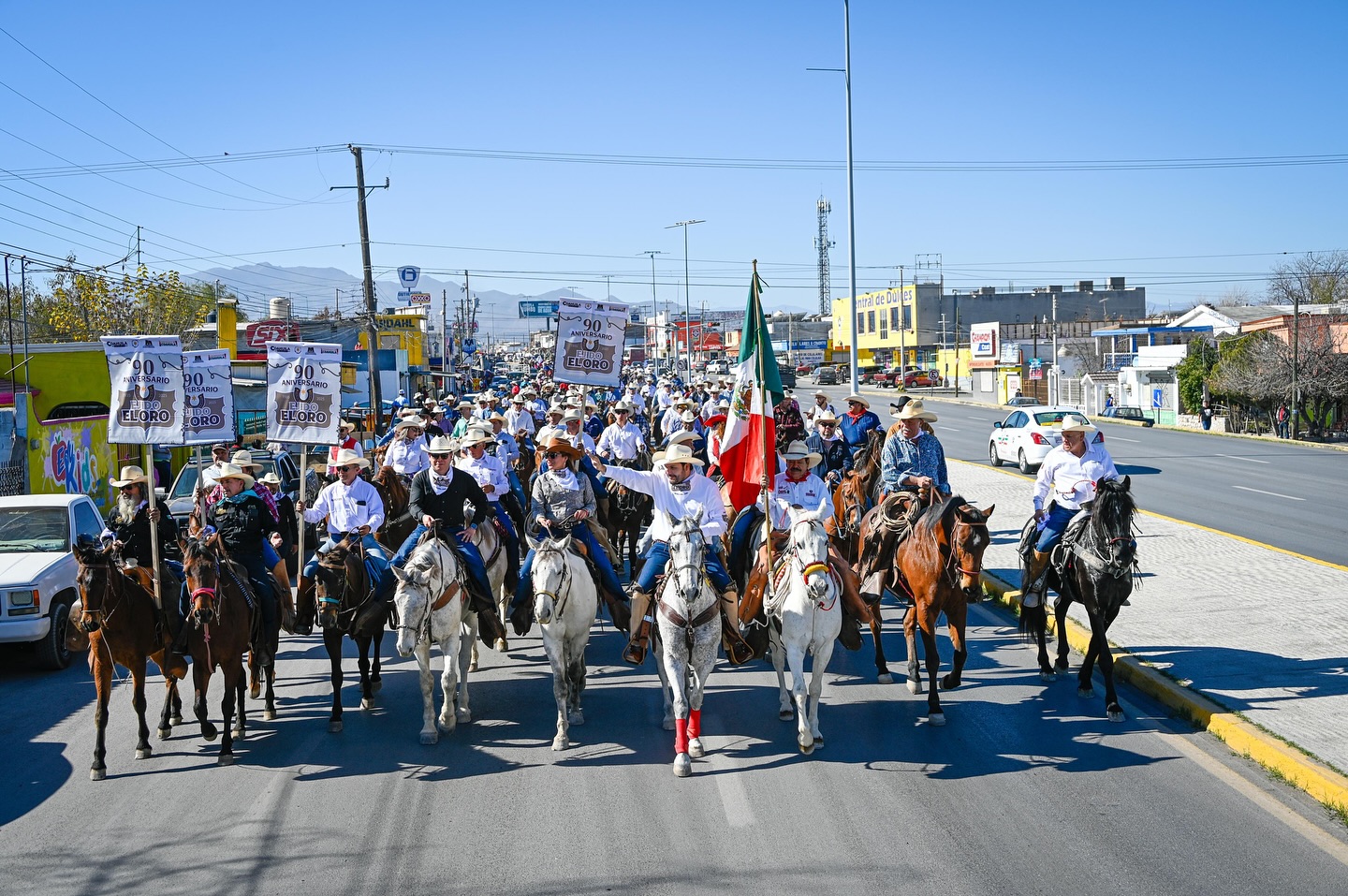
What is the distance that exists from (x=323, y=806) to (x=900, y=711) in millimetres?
5068

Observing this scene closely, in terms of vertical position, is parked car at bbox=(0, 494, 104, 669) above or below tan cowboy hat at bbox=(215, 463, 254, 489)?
below

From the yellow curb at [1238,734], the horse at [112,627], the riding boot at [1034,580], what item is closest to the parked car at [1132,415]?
the yellow curb at [1238,734]

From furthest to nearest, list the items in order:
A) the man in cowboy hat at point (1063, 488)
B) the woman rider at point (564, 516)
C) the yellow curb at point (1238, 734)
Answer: the man in cowboy hat at point (1063, 488), the woman rider at point (564, 516), the yellow curb at point (1238, 734)

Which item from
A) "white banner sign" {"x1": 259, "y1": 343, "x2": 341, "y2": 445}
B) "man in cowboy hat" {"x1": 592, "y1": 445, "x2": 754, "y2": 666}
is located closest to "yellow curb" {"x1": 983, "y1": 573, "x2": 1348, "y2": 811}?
"man in cowboy hat" {"x1": 592, "y1": 445, "x2": 754, "y2": 666}

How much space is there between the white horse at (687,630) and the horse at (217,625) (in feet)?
12.2

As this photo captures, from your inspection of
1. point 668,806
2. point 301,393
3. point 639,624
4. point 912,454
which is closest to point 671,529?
point 639,624

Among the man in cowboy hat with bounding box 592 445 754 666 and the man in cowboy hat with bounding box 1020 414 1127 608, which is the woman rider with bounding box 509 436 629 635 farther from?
the man in cowboy hat with bounding box 1020 414 1127 608

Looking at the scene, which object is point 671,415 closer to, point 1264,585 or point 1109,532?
point 1264,585

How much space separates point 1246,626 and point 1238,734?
3.97m

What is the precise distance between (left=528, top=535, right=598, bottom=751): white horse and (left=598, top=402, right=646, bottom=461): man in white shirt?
8.53 meters

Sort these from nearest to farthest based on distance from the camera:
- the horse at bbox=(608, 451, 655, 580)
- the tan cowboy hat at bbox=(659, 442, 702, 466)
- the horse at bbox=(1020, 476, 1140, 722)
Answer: the tan cowboy hat at bbox=(659, 442, 702, 466)
the horse at bbox=(1020, 476, 1140, 722)
the horse at bbox=(608, 451, 655, 580)

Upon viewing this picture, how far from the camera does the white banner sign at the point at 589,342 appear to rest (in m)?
16.0

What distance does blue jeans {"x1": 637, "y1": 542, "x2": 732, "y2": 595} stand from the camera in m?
9.45

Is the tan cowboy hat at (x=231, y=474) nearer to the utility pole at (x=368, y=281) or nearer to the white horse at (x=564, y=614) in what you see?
the white horse at (x=564, y=614)
